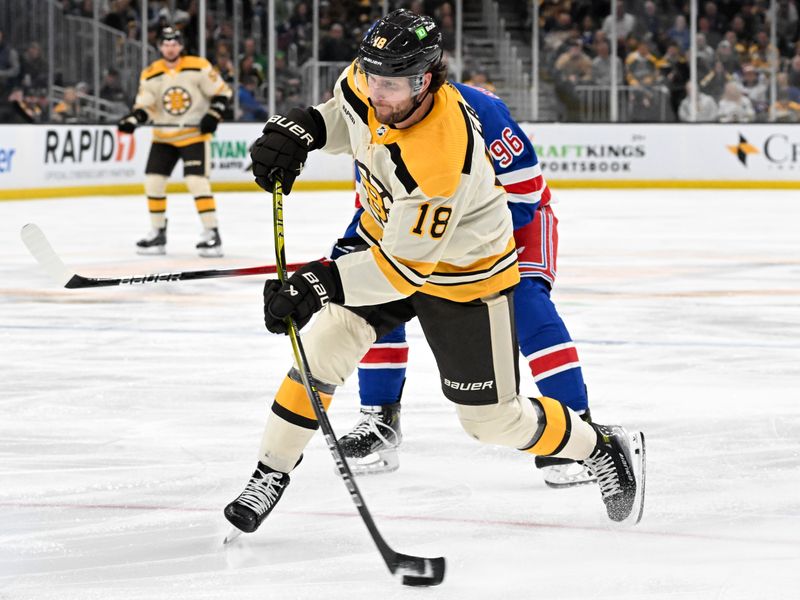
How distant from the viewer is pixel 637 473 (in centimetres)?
274

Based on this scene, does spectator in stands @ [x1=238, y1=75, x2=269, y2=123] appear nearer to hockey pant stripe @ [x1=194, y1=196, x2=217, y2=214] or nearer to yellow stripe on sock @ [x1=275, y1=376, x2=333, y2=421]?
hockey pant stripe @ [x1=194, y1=196, x2=217, y2=214]

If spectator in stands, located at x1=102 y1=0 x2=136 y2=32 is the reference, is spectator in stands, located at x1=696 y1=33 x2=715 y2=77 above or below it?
below

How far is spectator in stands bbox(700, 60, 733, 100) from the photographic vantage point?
562 inches

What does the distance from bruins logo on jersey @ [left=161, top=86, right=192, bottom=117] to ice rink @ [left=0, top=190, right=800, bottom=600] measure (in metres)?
2.17

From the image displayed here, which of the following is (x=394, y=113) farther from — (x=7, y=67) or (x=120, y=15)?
(x=120, y=15)

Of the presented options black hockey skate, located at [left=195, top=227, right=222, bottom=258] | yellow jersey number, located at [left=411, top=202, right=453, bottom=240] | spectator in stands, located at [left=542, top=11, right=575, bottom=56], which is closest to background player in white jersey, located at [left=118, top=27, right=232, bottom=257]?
black hockey skate, located at [left=195, top=227, right=222, bottom=258]

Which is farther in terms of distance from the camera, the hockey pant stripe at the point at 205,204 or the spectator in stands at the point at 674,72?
the spectator in stands at the point at 674,72

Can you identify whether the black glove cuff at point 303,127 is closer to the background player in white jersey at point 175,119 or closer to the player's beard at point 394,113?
the player's beard at point 394,113

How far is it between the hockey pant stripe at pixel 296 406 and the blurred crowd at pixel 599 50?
1142cm

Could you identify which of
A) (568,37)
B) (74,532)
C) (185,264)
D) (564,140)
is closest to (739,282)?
(185,264)

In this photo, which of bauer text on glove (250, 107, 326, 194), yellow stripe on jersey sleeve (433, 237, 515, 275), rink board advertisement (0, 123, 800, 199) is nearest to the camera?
yellow stripe on jersey sleeve (433, 237, 515, 275)

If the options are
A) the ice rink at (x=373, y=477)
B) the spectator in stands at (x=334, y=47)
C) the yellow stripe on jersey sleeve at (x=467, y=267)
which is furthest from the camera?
the spectator in stands at (x=334, y=47)

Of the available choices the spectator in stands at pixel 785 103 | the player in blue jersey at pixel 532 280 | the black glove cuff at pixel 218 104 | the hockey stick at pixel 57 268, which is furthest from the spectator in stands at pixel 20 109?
the hockey stick at pixel 57 268

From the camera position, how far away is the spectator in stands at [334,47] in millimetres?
14602
